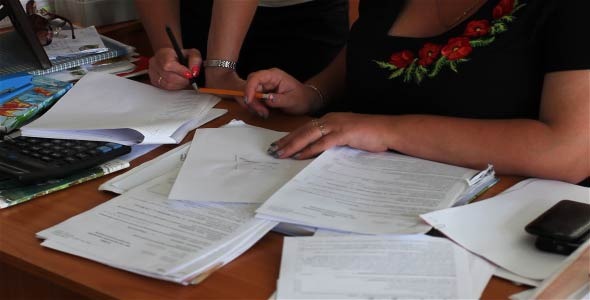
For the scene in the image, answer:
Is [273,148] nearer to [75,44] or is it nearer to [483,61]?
[483,61]

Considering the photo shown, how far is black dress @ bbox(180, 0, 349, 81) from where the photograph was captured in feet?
6.23

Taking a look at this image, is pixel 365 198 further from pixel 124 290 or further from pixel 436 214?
pixel 124 290

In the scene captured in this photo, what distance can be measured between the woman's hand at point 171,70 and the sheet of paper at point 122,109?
20mm

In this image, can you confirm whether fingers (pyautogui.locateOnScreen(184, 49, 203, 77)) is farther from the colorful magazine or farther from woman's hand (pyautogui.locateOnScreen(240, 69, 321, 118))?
the colorful magazine

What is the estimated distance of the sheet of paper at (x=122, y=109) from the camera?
4.16 ft

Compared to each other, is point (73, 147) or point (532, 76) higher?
point (532, 76)

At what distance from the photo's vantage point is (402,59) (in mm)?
1367

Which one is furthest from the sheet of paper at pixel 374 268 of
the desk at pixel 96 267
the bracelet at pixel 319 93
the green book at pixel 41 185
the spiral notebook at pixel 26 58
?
the spiral notebook at pixel 26 58

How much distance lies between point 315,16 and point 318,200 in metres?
1.02

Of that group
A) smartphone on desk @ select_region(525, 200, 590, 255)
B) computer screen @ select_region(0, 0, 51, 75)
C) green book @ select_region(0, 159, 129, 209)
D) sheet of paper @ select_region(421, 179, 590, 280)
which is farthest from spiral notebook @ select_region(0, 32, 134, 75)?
smartphone on desk @ select_region(525, 200, 590, 255)

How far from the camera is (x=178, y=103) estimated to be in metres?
1.46

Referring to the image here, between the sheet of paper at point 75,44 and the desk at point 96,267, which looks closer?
the desk at point 96,267

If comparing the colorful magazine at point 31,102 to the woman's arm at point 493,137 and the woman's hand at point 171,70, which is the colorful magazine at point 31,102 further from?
the woman's arm at point 493,137

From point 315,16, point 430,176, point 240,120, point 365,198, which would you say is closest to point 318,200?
point 365,198
